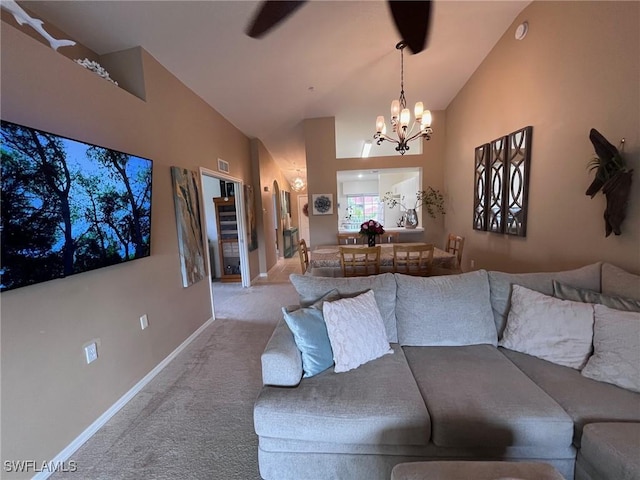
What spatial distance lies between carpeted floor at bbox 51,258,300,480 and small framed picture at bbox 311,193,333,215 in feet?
8.81

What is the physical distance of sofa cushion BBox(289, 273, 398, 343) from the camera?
1.83m

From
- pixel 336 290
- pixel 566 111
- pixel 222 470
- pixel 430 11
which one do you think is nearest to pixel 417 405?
pixel 336 290

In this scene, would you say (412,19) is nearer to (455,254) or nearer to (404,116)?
(404,116)

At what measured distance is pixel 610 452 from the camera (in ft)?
3.31

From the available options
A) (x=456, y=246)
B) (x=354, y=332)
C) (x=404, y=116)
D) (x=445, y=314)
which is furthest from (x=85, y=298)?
(x=456, y=246)

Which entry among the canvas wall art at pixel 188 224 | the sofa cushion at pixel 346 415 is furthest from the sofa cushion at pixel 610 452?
the canvas wall art at pixel 188 224

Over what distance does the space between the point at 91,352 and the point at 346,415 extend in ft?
5.79

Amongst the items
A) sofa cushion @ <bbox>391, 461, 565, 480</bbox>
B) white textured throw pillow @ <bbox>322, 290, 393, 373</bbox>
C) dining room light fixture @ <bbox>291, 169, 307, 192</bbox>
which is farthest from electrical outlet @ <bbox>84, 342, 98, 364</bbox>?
dining room light fixture @ <bbox>291, 169, 307, 192</bbox>

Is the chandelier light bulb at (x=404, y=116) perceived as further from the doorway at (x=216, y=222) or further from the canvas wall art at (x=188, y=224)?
the doorway at (x=216, y=222)

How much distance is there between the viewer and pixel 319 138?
4.91 m

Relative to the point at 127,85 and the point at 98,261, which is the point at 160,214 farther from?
the point at 127,85

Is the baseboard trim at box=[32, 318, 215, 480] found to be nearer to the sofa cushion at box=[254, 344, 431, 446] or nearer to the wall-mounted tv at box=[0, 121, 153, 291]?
the wall-mounted tv at box=[0, 121, 153, 291]

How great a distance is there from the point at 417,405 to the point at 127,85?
3.31 meters

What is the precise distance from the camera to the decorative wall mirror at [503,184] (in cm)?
297
